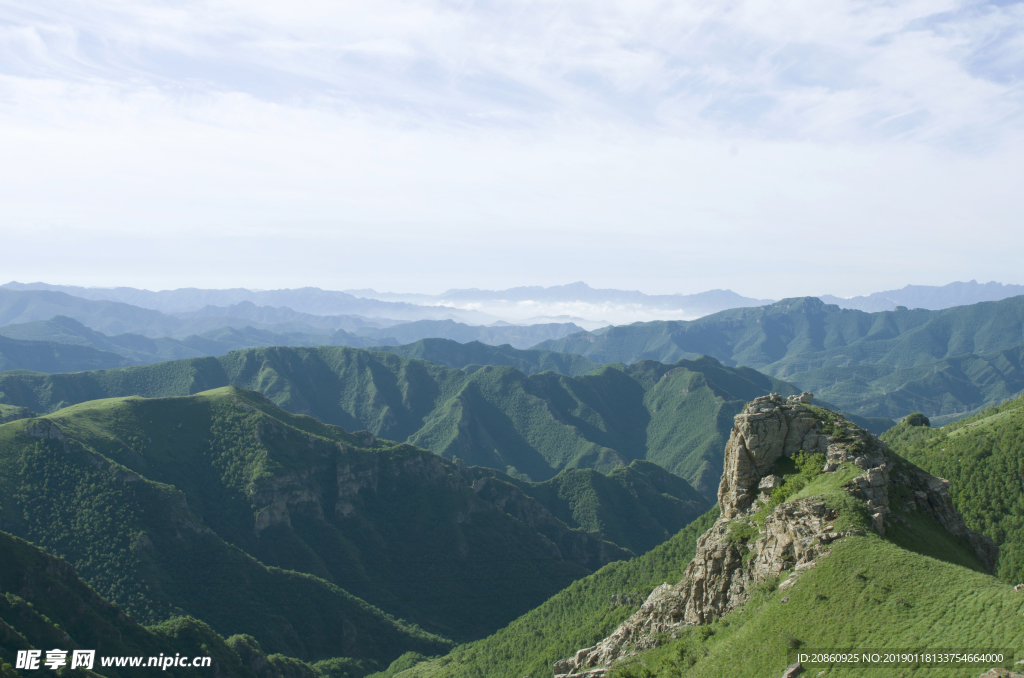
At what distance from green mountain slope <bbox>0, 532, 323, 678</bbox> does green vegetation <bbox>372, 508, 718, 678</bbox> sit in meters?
46.2

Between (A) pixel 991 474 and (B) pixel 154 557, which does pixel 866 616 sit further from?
(B) pixel 154 557

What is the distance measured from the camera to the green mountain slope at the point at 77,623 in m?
108

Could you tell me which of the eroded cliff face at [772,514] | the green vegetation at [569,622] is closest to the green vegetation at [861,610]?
the eroded cliff face at [772,514]

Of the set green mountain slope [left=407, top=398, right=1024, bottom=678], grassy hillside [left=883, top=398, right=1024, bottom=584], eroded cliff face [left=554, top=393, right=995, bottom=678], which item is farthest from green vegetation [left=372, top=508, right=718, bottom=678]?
eroded cliff face [left=554, top=393, right=995, bottom=678]

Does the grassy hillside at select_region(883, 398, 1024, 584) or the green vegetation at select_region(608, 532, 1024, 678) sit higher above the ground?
the green vegetation at select_region(608, 532, 1024, 678)

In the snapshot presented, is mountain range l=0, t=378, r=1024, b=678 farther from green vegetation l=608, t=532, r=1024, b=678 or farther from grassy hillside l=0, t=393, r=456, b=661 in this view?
grassy hillside l=0, t=393, r=456, b=661

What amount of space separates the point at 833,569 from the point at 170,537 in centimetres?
18919

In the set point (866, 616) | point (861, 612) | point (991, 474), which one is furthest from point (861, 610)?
point (991, 474)

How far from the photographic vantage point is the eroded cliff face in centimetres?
5700

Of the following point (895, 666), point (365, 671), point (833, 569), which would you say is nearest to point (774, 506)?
point (833, 569)

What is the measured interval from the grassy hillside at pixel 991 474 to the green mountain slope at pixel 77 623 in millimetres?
156397

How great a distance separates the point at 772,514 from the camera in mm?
60812

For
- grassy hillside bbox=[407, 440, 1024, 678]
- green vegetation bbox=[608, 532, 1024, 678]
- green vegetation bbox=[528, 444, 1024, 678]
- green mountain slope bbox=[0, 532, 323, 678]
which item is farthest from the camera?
green mountain slope bbox=[0, 532, 323, 678]

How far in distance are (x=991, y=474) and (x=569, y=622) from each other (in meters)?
101
